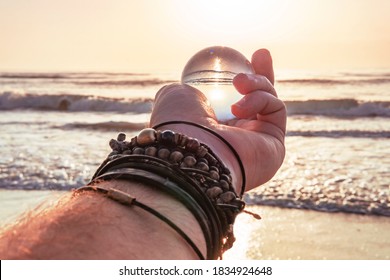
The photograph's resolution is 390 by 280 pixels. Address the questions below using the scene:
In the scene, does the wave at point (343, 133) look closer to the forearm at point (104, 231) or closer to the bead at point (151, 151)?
the bead at point (151, 151)

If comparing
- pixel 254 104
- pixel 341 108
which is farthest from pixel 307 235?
pixel 341 108

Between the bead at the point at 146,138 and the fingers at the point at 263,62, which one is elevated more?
the fingers at the point at 263,62

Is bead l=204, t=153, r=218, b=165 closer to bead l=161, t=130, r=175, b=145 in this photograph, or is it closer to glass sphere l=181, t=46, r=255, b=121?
bead l=161, t=130, r=175, b=145

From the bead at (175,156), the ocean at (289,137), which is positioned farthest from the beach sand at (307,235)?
the bead at (175,156)

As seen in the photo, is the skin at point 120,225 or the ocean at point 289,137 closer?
the skin at point 120,225

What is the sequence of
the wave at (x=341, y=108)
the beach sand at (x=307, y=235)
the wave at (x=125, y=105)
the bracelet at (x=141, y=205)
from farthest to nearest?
the wave at (x=125, y=105) < the wave at (x=341, y=108) < the beach sand at (x=307, y=235) < the bracelet at (x=141, y=205)

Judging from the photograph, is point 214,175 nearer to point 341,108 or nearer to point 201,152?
point 201,152

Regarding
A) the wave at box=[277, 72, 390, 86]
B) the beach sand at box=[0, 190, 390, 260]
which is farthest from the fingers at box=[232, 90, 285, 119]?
the wave at box=[277, 72, 390, 86]
